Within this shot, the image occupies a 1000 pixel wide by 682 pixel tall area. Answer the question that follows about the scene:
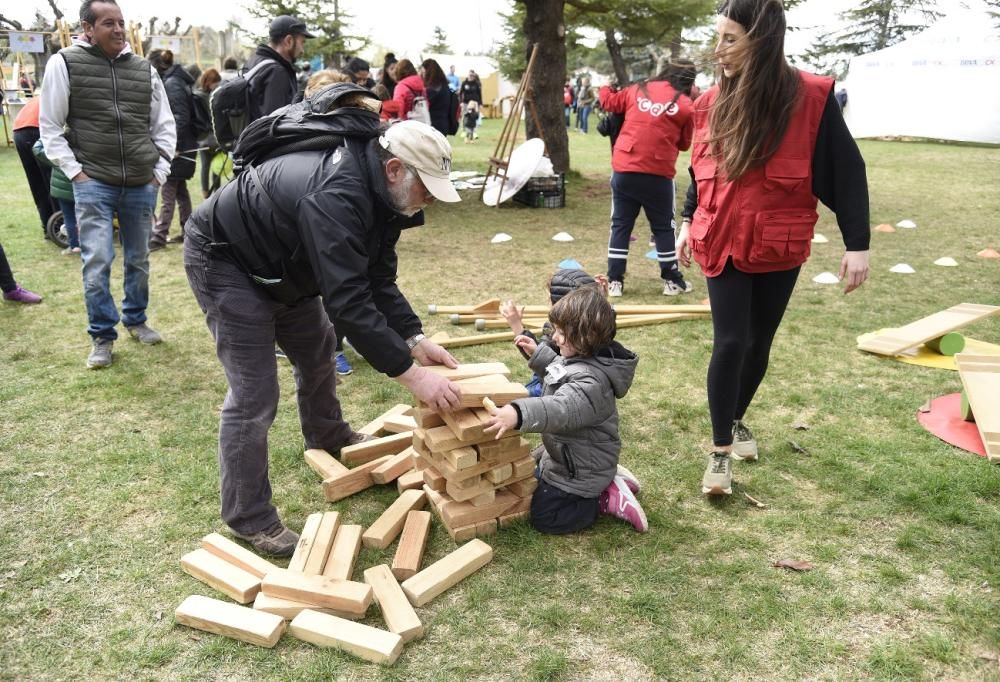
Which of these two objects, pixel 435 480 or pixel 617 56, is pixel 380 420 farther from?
pixel 617 56

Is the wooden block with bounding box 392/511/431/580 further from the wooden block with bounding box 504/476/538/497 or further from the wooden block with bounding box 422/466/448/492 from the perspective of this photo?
the wooden block with bounding box 504/476/538/497

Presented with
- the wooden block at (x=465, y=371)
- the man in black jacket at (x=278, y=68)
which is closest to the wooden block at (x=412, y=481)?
the wooden block at (x=465, y=371)

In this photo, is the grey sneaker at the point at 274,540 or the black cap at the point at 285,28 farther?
the black cap at the point at 285,28

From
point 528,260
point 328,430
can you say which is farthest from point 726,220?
point 528,260

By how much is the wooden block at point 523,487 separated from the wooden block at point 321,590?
90cm

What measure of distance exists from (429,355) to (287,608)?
1.24m

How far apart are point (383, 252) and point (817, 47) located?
155 ft

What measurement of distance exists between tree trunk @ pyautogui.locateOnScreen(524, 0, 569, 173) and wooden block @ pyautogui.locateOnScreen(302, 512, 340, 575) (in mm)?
10289

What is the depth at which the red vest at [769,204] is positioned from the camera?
319 centimetres

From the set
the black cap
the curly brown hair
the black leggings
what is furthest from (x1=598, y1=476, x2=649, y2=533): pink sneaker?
the black cap

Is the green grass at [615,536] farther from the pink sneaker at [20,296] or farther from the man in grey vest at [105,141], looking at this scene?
the man in grey vest at [105,141]

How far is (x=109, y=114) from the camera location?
5172mm

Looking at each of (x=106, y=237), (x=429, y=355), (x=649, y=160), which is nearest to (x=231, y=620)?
(x=429, y=355)

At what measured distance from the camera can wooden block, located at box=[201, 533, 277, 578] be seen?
3076mm
